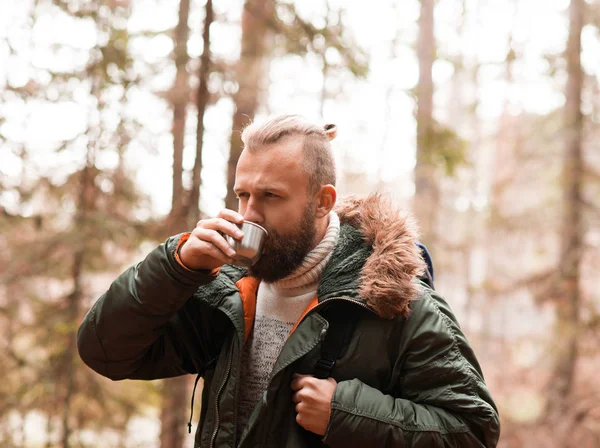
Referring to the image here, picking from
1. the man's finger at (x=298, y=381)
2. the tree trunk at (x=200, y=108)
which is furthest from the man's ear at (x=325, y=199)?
the tree trunk at (x=200, y=108)

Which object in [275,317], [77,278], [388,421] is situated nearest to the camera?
[388,421]

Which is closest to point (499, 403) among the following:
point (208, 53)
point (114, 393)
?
point (114, 393)

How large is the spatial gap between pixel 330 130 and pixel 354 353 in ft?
3.51

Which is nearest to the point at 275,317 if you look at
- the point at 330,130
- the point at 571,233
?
the point at 330,130

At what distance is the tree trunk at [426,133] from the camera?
8.80 m

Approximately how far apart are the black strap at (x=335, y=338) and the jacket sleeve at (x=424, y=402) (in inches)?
4.5

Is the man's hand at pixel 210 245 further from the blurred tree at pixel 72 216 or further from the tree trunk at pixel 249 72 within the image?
the blurred tree at pixel 72 216

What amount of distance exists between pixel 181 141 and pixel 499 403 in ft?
33.7

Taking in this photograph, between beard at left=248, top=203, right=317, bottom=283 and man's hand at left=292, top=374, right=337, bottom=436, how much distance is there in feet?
1.59

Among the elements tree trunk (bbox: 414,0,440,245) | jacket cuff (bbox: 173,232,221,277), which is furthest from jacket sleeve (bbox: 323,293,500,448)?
tree trunk (bbox: 414,0,440,245)

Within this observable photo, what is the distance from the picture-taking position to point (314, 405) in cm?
207

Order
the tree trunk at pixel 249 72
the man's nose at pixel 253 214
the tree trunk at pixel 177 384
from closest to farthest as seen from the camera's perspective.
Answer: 1. the man's nose at pixel 253 214
2. the tree trunk at pixel 177 384
3. the tree trunk at pixel 249 72

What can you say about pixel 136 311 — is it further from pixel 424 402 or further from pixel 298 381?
pixel 424 402

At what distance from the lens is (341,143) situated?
14953 millimetres
